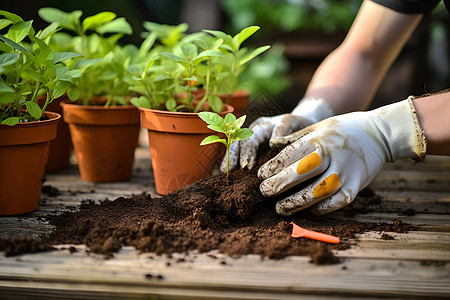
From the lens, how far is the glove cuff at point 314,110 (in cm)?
140

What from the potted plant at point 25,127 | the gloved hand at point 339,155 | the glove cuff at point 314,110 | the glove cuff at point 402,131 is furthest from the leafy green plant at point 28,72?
the glove cuff at point 402,131

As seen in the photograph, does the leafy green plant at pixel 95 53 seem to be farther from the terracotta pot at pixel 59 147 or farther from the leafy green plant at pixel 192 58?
the leafy green plant at pixel 192 58

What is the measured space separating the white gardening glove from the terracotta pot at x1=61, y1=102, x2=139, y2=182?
0.40 meters

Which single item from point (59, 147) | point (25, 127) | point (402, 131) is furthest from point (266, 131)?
point (59, 147)

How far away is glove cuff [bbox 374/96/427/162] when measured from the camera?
1105mm

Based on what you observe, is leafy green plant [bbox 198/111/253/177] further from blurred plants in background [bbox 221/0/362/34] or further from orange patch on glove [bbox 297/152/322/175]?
blurred plants in background [bbox 221/0/362/34]

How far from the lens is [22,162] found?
3.54 feet

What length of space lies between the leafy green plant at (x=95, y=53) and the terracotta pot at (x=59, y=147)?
0.14 m

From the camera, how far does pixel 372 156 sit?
112cm

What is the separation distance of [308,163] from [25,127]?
0.74m

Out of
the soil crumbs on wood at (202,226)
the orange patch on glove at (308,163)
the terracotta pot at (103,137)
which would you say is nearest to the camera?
the soil crumbs on wood at (202,226)

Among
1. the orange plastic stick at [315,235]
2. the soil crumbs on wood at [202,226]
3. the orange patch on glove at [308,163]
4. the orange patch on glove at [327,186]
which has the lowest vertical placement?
the soil crumbs on wood at [202,226]

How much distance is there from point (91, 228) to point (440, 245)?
2.71ft

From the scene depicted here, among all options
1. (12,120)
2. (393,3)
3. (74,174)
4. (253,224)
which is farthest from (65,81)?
(393,3)
